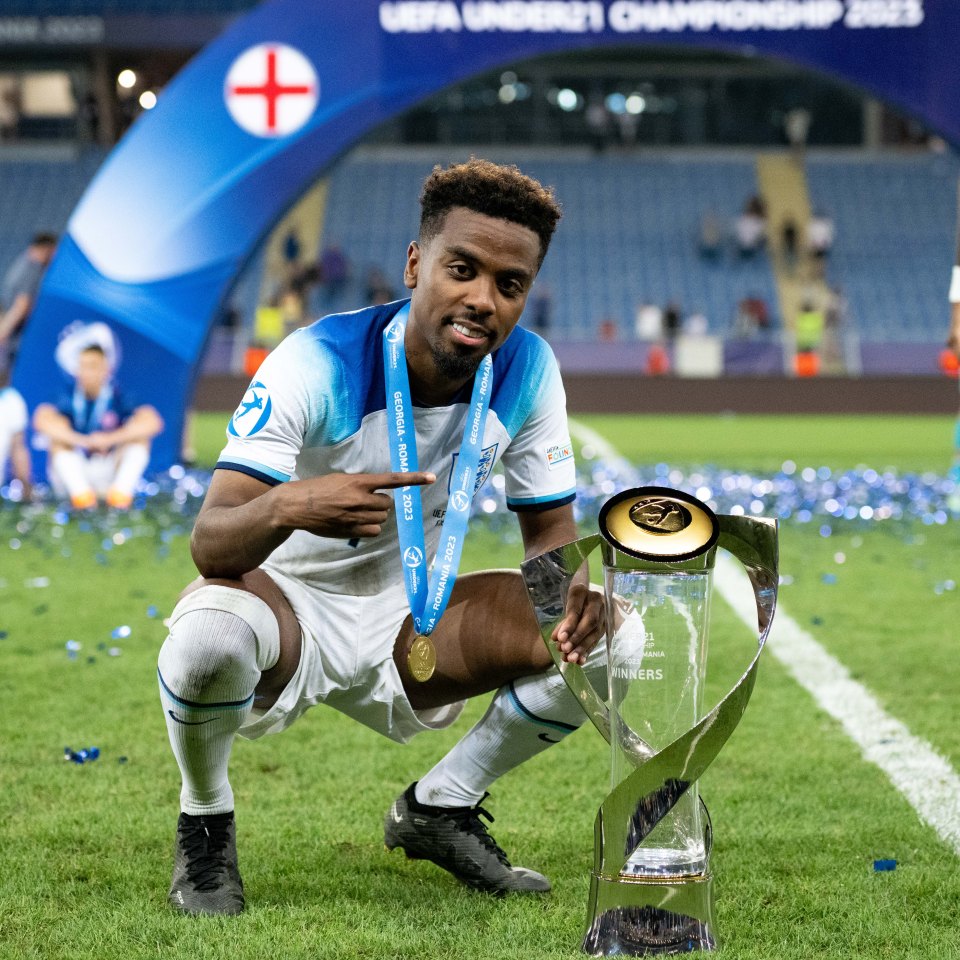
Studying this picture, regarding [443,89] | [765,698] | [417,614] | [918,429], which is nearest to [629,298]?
[918,429]

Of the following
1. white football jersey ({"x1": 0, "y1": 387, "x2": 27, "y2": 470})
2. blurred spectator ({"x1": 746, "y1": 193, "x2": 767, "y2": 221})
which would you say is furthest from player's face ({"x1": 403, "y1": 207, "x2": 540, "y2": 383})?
blurred spectator ({"x1": 746, "y1": 193, "x2": 767, "y2": 221})

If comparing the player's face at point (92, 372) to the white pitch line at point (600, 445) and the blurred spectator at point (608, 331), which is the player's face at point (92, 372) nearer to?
the white pitch line at point (600, 445)

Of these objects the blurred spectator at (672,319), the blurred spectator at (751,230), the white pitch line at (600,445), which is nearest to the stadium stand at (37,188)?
the blurred spectator at (672,319)

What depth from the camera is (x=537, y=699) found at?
135 inches

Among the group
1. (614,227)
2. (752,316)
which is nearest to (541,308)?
(752,316)

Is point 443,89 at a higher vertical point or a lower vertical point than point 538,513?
lower

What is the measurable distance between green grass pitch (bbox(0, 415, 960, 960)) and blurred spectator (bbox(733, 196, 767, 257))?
2579cm

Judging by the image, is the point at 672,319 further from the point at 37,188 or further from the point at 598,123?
the point at 37,188

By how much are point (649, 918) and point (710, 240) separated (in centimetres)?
3029

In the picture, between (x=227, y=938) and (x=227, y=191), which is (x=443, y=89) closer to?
(x=227, y=191)

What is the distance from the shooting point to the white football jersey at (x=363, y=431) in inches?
126

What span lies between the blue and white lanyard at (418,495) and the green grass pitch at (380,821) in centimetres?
64

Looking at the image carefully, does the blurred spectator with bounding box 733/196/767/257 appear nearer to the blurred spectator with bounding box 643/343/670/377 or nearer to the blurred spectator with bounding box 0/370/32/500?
the blurred spectator with bounding box 643/343/670/377

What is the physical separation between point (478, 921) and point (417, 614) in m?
0.63
